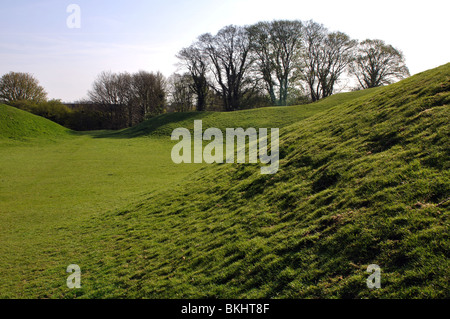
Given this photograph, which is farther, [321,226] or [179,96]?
[179,96]

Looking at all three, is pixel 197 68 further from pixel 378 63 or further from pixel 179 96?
pixel 378 63

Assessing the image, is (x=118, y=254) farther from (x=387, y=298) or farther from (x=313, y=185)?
(x=387, y=298)

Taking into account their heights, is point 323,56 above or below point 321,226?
above

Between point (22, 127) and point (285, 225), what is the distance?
55022 mm

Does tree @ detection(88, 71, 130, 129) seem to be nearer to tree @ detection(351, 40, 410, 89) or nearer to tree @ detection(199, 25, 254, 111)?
tree @ detection(199, 25, 254, 111)

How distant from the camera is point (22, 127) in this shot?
46406 millimetres

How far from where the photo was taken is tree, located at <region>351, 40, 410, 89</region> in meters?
58.9

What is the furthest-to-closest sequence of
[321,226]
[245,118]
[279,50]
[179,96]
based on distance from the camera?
[179,96]
[279,50]
[245,118]
[321,226]

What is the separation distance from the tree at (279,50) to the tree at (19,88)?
223 feet

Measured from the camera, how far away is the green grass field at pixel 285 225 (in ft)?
15.5

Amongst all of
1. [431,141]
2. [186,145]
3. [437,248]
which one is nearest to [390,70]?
[186,145]

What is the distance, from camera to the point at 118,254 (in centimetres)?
909

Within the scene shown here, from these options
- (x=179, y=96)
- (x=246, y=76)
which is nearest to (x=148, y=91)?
(x=179, y=96)

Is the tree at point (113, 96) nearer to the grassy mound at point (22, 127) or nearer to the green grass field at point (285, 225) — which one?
the grassy mound at point (22, 127)
